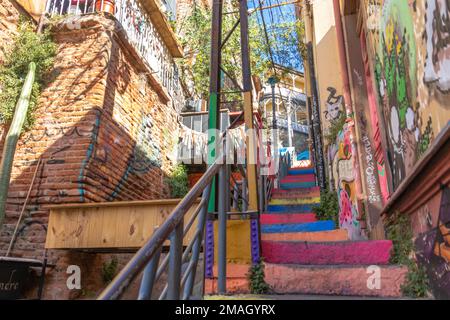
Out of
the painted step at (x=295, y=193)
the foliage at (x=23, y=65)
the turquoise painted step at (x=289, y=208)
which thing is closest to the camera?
the foliage at (x=23, y=65)

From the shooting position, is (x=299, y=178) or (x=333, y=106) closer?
(x=333, y=106)

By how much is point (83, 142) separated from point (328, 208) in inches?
165

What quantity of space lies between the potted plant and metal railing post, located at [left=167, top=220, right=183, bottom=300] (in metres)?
5.65

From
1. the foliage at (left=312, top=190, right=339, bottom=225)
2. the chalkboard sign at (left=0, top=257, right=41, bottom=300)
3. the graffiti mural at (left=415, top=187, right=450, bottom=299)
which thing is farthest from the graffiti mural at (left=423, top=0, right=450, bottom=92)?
the chalkboard sign at (left=0, top=257, right=41, bottom=300)

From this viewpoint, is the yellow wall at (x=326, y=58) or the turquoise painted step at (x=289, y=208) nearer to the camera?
the turquoise painted step at (x=289, y=208)

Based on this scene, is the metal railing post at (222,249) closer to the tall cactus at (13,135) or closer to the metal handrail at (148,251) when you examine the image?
the metal handrail at (148,251)

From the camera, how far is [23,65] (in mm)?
5719

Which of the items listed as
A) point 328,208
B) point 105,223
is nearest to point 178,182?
point 328,208

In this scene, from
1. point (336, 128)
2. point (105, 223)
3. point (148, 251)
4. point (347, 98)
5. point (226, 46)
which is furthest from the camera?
point (226, 46)

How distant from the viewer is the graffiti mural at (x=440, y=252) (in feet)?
6.91

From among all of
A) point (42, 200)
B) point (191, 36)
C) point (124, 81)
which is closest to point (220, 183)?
point (42, 200)

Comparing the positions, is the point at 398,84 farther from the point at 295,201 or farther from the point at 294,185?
the point at 294,185

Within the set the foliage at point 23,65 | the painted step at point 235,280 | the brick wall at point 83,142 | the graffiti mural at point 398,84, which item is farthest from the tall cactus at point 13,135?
the graffiti mural at point 398,84

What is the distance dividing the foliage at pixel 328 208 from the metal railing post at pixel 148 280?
4878 millimetres
